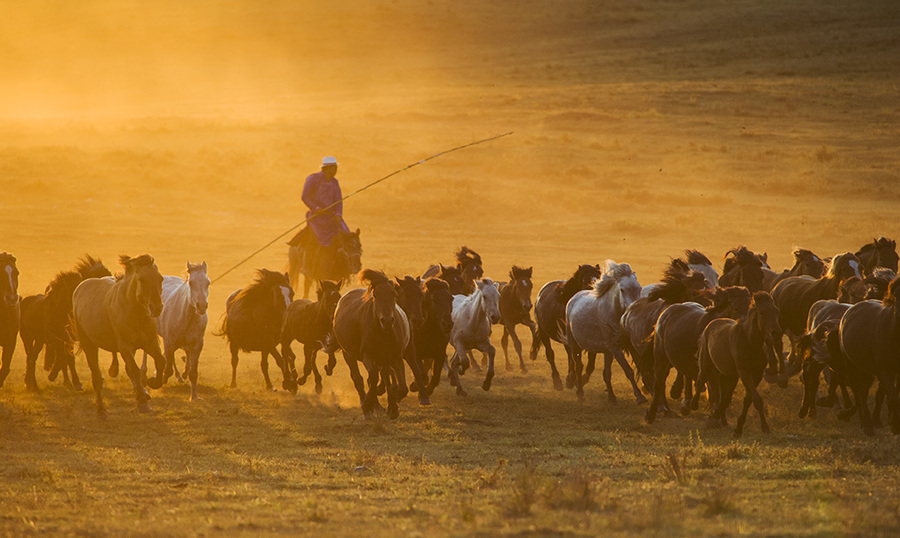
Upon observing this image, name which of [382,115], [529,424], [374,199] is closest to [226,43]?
[382,115]

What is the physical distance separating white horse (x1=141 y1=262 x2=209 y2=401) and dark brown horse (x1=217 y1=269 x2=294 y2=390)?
0.67 meters

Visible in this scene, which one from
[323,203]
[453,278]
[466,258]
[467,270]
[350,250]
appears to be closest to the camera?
[453,278]

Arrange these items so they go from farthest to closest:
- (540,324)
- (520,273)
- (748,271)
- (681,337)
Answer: (520,273) → (540,324) → (748,271) → (681,337)

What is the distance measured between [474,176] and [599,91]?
Answer: 772 inches

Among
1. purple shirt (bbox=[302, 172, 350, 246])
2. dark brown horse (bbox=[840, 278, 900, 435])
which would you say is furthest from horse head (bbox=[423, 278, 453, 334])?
dark brown horse (bbox=[840, 278, 900, 435])

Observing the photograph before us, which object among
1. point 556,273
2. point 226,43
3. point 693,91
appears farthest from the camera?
point 226,43

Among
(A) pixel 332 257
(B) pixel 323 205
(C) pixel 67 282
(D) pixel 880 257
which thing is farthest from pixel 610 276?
(C) pixel 67 282

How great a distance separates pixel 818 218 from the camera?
116 ft

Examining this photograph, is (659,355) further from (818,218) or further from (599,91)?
(599,91)

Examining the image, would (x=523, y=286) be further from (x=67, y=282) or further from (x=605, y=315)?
(x=67, y=282)

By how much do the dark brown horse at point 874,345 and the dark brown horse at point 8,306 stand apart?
398 inches

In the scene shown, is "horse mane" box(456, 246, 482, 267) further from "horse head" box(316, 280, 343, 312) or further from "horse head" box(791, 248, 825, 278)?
"horse head" box(791, 248, 825, 278)

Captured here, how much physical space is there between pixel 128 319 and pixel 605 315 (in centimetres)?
596

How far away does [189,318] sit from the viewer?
1462cm
